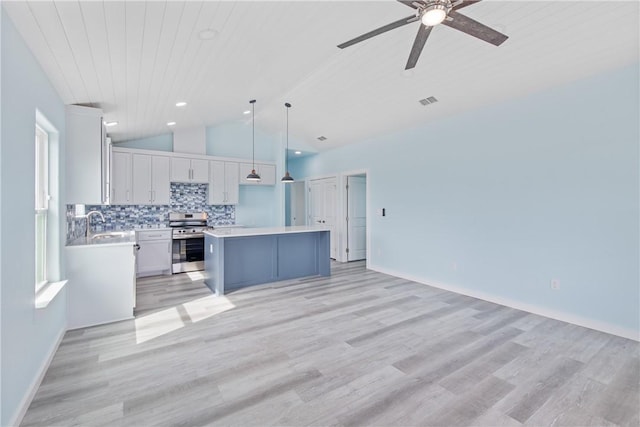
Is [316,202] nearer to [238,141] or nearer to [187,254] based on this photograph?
[238,141]

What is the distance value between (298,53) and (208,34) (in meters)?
1.24

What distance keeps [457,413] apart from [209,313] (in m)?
2.83

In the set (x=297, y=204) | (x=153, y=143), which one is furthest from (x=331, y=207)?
(x=153, y=143)

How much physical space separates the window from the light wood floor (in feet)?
2.46

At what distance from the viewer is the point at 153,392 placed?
211 cm

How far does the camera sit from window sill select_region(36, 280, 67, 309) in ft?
7.53

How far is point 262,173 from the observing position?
714 cm

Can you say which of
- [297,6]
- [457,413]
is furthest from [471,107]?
[457,413]

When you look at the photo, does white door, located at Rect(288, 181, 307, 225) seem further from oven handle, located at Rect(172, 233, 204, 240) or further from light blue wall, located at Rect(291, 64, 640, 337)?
light blue wall, located at Rect(291, 64, 640, 337)

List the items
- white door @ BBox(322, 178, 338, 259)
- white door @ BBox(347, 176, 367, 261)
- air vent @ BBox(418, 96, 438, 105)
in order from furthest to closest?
white door @ BBox(322, 178, 338, 259)
white door @ BBox(347, 176, 367, 261)
air vent @ BBox(418, 96, 438, 105)

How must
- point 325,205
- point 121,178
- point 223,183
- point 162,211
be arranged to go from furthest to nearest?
point 325,205
point 223,183
point 162,211
point 121,178

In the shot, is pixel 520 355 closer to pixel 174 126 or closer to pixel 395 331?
pixel 395 331

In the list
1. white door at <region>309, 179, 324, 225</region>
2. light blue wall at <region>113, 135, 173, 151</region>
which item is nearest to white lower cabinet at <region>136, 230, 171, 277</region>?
Answer: light blue wall at <region>113, 135, 173, 151</region>

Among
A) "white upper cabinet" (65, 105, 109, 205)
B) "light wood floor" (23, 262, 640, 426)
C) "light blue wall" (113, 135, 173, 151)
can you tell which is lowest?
"light wood floor" (23, 262, 640, 426)
